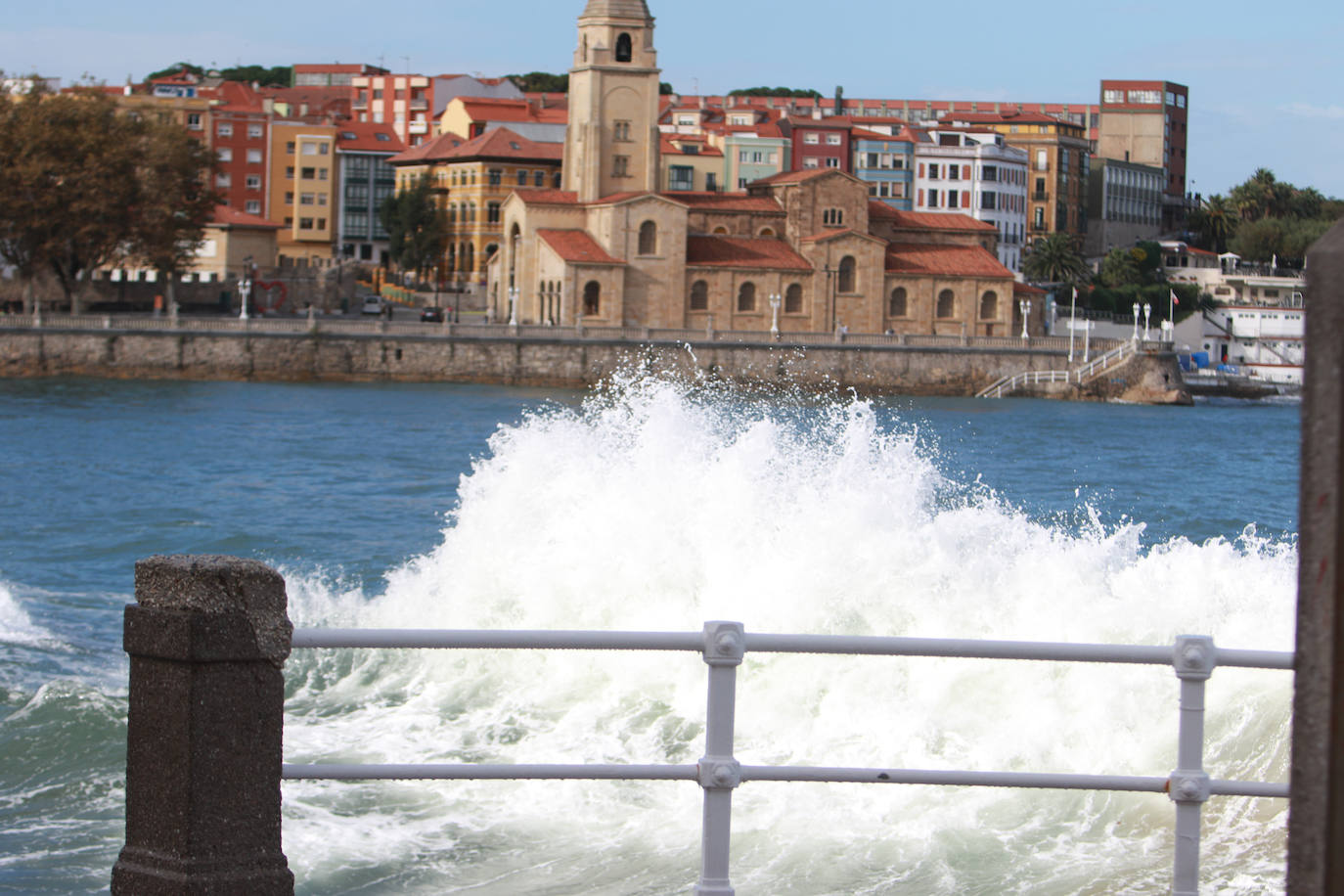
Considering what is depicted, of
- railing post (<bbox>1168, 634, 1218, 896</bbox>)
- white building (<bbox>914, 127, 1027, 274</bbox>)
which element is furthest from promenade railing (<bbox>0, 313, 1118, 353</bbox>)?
railing post (<bbox>1168, 634, 1218, 896</bbox>)

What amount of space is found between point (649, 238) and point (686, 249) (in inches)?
61.6

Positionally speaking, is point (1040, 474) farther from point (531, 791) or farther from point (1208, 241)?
point (1208, 241)

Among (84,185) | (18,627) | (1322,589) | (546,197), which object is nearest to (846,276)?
(546,197)

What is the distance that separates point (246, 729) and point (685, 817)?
14.8 feet

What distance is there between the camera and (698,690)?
10320 millimetres

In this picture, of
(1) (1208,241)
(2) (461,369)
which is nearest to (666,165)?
(2) (461,369)

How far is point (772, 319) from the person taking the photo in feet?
226

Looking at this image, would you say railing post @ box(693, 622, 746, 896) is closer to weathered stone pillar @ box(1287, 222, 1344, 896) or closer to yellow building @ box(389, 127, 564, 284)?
weathered stone pillar @ box(1287, 222, 1344, 896)

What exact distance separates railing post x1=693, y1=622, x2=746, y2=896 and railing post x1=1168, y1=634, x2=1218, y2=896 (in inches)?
38.5

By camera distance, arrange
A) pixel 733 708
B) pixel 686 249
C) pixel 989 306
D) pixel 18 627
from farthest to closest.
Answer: pixel 989 306
pixel 686 249
pixel 18 627
pixel 733 708

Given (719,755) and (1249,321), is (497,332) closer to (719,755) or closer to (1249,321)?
Answer: (1249,321)

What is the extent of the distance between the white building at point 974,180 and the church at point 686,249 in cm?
2035

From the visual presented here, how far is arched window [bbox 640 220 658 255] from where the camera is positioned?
67750 millimetres

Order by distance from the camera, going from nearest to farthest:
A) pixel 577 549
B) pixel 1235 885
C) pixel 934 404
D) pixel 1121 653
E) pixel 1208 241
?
pixel 1121 653, pixel 1235 885, pixel 577 549, pixel 934 404, pixel 1208 241
